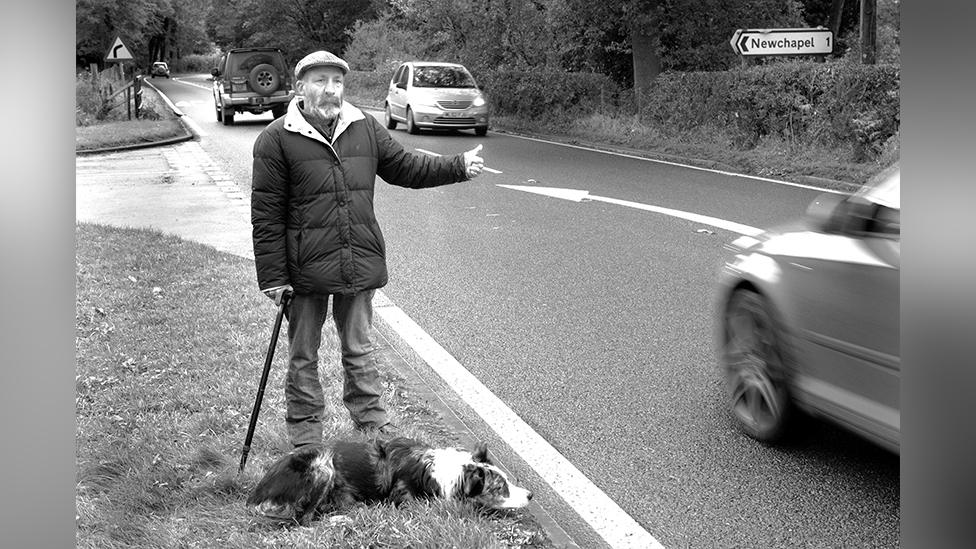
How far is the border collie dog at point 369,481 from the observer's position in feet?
13.9

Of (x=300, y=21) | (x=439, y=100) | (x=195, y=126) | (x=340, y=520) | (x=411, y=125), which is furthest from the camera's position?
(x=300, y=21)

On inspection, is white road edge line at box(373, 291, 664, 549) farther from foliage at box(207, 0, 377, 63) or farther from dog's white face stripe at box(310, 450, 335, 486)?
foliage at box(207, 0, 377, 63)

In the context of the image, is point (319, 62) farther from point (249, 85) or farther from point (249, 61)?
point (249, 61)

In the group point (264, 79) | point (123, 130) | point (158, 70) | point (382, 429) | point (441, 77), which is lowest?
point (382, 429)

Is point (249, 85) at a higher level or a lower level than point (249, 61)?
lower

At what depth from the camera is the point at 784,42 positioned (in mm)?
19500

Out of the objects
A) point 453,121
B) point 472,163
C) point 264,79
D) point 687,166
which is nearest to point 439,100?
point 453,121

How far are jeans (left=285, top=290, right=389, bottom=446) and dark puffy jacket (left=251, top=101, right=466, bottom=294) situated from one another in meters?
0.16

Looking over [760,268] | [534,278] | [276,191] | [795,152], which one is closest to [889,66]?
[795,152]

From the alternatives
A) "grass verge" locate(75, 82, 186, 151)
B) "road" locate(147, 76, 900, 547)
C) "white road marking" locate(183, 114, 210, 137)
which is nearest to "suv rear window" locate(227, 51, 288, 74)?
"white road marking" locate(183, 114, 210, 137)

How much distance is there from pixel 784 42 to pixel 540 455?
15864mm

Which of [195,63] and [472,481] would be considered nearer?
[472,481]

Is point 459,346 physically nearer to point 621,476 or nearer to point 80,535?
point 621,476

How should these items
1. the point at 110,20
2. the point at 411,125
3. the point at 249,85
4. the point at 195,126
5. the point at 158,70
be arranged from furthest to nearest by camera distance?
the point at 158,70
the point at 110,20
the point at 249,85
the point at 195,126
the point at 411,125
